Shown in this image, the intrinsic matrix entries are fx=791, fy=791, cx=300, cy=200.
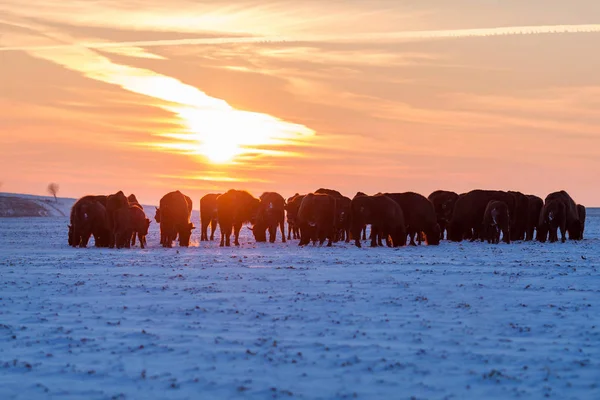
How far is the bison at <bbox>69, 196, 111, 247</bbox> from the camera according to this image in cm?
3114

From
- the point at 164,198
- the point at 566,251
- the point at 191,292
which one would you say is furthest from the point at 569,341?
the point at 164,198

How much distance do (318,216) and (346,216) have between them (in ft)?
7.21

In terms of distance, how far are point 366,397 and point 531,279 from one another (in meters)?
10.4

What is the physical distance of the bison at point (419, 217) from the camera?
32.8 metres

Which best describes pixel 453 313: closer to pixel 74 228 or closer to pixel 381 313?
pixel 381 313

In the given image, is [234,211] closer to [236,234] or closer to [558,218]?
[236,234]

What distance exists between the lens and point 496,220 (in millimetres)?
33688

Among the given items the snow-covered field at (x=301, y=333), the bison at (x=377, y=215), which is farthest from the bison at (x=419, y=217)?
the snow-covered field at (x=301, y=333)

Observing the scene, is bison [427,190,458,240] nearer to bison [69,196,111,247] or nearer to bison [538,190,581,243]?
bison [538,190,581,243]

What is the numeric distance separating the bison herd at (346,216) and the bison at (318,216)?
40 mm

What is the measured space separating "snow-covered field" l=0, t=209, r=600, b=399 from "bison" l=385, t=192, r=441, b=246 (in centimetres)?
1274

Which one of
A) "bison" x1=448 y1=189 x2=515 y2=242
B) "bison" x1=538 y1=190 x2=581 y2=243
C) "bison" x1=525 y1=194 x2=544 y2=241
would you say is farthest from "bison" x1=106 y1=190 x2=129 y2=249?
"bison" x1=525 y1=194 x2=544 y2=241

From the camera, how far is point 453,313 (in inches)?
508

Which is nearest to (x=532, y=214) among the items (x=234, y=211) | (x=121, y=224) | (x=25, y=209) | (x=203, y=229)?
(x=234, y=211)
